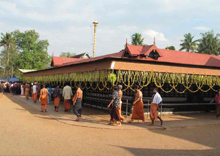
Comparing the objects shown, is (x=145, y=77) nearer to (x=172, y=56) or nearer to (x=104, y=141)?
(x=104, y=141)

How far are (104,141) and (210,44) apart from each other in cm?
4172

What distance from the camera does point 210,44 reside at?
138ft

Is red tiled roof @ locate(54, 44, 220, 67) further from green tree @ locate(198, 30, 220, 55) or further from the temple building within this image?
green tree @ locate(198, 30, 220, 55)

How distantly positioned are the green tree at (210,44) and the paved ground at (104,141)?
3718 cm

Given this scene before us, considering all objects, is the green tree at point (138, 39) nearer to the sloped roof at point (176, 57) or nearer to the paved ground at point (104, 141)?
the sloped roof at point (176, 57)

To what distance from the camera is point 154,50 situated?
66.3 ft

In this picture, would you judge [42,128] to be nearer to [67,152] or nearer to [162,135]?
[67,152]

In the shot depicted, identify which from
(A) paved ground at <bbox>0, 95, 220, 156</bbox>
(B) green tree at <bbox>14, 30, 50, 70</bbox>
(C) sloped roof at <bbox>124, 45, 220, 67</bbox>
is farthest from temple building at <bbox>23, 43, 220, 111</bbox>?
(B) green tree at <bbox>14, 30, 50, 70</bbox>

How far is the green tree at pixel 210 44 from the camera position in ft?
136

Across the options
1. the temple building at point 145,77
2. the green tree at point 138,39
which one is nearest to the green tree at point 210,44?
the green tree at point 138,39

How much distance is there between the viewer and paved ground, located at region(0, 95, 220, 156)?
5438 mm

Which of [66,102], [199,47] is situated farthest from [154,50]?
[199,47]

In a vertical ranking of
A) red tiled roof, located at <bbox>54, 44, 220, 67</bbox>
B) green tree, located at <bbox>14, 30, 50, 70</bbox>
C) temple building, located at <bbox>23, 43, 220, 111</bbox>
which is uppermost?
green tree, located at <bbox>14, 30, 50, 70</bbox>

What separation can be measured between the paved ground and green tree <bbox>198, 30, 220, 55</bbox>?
37175 mm
